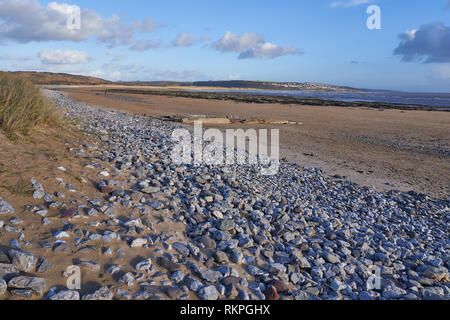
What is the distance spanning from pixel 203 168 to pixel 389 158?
8.44 m

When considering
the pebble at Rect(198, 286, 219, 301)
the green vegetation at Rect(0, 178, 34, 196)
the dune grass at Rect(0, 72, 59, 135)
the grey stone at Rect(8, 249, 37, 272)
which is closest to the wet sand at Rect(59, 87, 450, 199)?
the pebble at Rect(198, 286, 219, 301)

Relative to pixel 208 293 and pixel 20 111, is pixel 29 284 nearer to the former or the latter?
pixel 208 293

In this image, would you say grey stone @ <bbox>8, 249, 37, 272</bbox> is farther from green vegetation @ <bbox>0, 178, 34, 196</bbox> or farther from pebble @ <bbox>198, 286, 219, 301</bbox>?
pebble @ <bbox>198, 286, 219, 301</bbox>

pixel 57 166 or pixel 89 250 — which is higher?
pixel 57 166

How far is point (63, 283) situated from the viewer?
10.3 ft

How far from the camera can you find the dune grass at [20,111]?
6598mm

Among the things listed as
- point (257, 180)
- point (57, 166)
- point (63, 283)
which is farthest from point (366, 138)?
point (63, 283)

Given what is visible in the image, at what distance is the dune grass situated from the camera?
660 centimetres

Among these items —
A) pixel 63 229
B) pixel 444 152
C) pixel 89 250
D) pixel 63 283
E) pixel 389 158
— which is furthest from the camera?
pixel 444 152

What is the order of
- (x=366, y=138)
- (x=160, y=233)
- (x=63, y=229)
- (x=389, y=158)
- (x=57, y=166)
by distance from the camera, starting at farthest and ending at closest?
(x=366, y=138)
(x=389, y=158)
(x=57, y=166)
(x=160, y=233)
(x=63, y=229)

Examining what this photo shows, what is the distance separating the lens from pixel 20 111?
23.5 feet

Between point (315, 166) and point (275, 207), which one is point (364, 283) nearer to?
point (275, 207)

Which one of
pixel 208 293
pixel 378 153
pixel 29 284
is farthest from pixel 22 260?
pixel 378 153
